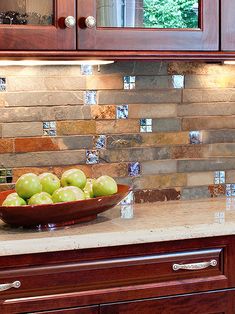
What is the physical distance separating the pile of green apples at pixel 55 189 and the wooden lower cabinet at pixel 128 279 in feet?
0.72

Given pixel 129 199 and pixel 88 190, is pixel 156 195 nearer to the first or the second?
pixel 129 199

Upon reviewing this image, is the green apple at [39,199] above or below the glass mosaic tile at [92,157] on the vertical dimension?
below

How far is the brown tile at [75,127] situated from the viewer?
272 cm

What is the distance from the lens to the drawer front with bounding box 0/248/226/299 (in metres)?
2.08

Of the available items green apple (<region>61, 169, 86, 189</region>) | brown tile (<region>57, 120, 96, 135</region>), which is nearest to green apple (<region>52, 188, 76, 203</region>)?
green apple (<region>61, 169, 86, 189</region>)

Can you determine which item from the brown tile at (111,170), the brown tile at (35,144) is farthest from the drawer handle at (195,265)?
the brown tile at (35,144)

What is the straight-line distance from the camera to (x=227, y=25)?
2.54m

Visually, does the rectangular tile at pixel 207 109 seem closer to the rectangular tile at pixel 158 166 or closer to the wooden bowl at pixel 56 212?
the rectangular tile at pixel 158 166

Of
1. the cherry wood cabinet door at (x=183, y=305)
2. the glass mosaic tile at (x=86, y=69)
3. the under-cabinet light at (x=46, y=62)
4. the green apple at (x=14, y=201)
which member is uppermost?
the under-cabinet light at (x=46, y=62)

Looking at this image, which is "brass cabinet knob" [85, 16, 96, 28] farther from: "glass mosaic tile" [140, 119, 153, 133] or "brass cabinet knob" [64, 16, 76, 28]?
"glass mosaic tile" [140, 119, 153, 133]

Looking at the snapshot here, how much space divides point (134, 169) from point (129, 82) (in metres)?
0.36

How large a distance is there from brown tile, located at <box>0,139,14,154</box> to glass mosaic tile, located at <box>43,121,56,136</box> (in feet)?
0.46

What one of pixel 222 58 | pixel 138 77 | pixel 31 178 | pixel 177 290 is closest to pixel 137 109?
pixel 138 77

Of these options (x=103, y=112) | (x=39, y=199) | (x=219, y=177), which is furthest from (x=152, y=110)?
(x=39, y=199)
